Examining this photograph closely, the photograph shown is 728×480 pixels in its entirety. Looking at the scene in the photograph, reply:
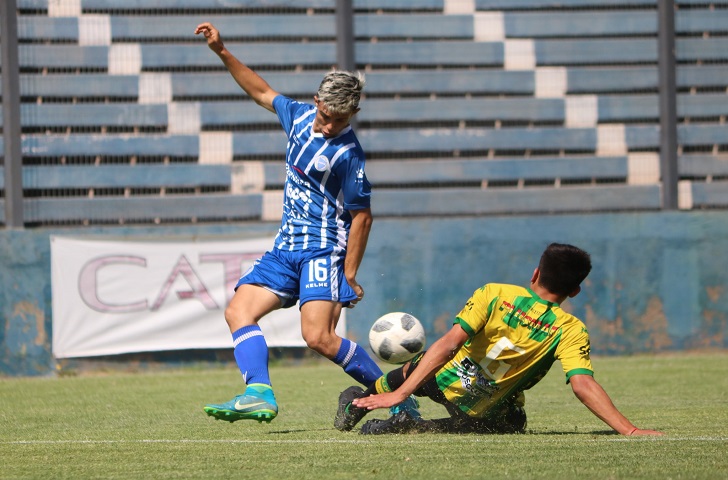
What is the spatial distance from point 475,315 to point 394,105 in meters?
7.89

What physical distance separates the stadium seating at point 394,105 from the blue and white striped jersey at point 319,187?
21.7ft

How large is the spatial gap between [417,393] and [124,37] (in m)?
8.00

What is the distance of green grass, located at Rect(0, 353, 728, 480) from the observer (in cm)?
441

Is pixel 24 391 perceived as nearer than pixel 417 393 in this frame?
No

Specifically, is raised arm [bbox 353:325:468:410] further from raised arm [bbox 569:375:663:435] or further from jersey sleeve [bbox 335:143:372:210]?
jersey sleeve [bbox 335:143:372:210]

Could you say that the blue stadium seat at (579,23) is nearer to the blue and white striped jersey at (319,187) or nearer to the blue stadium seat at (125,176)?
the blue stadium seat at (125,176)

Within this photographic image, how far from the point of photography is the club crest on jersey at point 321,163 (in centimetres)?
588

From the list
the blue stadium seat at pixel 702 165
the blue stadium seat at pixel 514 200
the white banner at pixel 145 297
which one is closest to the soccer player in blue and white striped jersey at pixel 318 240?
the white banner at pixel 145 297

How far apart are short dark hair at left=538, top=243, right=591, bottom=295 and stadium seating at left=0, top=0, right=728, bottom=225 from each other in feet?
24.5

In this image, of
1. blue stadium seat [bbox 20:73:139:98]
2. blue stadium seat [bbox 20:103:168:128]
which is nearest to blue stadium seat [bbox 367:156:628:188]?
blue stadium seat [bbox 20:103:168:128]

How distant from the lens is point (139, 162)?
41.1 feet

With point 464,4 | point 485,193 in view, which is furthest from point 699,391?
point 464,4

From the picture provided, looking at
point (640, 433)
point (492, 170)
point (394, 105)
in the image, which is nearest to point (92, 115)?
point (394, 105)

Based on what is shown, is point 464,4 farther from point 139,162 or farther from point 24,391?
point 24,391
